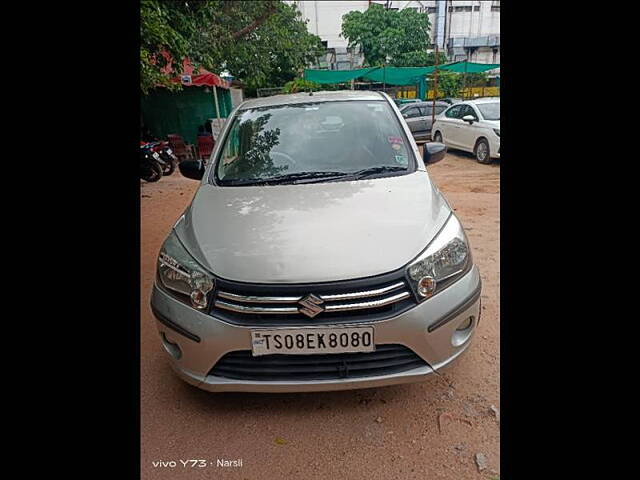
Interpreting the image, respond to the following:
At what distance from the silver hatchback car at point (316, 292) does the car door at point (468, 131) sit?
25.0 feet

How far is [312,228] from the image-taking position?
1916 millimetres

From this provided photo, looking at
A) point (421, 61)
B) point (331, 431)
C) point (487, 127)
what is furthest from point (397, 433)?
point (487, 127)

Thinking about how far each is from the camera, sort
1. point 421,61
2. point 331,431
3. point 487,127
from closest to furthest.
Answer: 1. point 331,431
2. point 421,61
3. point 487,127

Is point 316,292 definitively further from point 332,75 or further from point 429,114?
point 332,75

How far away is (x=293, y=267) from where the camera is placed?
1.70 meters

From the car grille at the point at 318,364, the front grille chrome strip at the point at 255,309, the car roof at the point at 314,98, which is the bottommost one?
the car grille at the point at 318,364

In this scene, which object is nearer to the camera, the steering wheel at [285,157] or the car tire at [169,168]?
the steering wheel at [285,157]

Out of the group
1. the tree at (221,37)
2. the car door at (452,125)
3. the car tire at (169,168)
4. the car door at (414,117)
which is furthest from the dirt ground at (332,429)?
the car door at (414,117)

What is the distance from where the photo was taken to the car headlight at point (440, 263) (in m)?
1.71

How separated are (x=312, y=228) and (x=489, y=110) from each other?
8.48 meters

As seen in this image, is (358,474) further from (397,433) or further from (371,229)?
(371,229)

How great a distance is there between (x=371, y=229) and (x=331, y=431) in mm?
942

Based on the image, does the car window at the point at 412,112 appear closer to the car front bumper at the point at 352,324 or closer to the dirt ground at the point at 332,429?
the dirt ground at the point at 332,429

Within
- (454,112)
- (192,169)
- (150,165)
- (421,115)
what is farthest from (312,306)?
(421,115)
